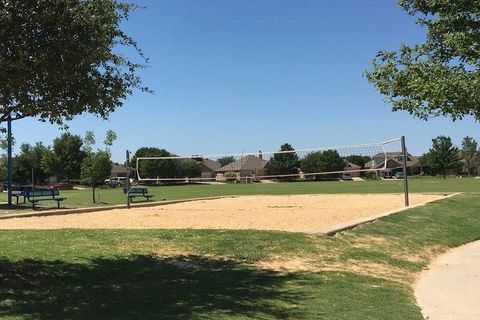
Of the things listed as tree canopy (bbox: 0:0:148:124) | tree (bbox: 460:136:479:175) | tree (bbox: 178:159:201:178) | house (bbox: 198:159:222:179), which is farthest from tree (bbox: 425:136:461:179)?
tree canopy (bbox: 0:0:148:124)

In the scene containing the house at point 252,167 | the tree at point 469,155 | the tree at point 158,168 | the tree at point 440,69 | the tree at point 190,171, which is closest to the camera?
the tree at point 440,69

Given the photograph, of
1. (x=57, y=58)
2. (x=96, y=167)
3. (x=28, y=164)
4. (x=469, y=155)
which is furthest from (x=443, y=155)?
(x=57, y=58)

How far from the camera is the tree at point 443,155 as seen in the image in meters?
109

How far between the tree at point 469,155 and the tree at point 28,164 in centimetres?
9632

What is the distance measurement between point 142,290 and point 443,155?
110 meters

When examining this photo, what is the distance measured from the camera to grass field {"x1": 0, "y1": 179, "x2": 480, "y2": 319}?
6.05 metres

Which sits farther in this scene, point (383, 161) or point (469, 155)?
point (469, 155)

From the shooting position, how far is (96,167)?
30672 mm

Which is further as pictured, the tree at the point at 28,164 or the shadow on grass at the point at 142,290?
the tree at the point at 28,164

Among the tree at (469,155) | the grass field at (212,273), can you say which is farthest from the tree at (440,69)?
the tree at (469,155)

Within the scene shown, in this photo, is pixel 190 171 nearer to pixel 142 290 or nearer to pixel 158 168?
pixel 158 168

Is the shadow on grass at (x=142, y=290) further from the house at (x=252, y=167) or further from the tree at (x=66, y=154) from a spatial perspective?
the tree at (x=66, y=154)

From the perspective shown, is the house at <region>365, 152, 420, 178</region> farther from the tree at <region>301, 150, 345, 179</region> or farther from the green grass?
Answer: the tree at <region>301, 150, 345, 179</region>

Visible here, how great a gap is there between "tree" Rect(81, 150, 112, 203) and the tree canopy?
23573 mm
